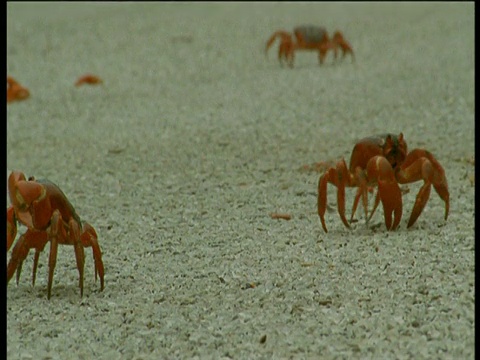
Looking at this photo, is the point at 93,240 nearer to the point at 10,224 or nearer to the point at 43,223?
the point at 43,223

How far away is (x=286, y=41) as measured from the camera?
915 cm

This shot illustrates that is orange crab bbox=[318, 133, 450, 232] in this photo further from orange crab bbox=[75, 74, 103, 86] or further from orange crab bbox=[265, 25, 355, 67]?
orange crab bbox=[265, 25, 355, 67]

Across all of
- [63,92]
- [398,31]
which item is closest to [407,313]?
[63,92]

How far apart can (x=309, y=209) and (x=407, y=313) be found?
167 centimetres

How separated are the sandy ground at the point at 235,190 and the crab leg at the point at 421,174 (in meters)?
0.11

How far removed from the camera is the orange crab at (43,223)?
3006 mm

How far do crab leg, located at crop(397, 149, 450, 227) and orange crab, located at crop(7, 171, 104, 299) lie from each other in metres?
1.33

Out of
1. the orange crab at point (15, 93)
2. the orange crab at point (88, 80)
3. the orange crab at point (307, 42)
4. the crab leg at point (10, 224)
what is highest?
the orange crab at point (307, 42)

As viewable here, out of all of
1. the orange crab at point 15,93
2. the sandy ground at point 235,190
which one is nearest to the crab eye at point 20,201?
the sandy ground at point 235,190

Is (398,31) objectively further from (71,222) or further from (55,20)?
(71,222)

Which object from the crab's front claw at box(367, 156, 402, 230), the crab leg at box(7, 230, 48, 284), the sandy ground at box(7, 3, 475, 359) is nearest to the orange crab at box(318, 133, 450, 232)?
the crab's front claw at box(367, 156, 402, 230)

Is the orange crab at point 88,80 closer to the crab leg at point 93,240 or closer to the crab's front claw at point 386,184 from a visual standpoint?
the crab's front claw at point 386,184

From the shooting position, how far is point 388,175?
3674mm

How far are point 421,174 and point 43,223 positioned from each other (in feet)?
5.07
